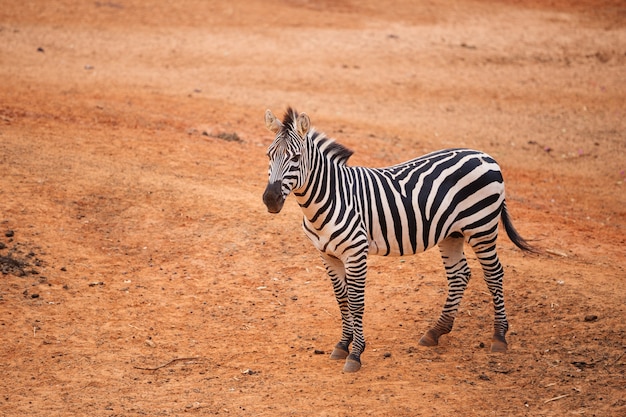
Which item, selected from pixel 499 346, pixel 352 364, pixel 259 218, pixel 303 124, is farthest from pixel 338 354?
pixel 259 218

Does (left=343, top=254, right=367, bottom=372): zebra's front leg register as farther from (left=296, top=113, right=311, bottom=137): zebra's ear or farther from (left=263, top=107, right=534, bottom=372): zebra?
(left=296, top=113, right=311, bottom=137): zebra's ear

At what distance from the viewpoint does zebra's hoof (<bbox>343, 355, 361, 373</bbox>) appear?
704 centimetres

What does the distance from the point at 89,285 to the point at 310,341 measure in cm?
289

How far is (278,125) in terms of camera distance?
22.5 ft

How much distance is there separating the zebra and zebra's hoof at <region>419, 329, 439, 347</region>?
0.01m

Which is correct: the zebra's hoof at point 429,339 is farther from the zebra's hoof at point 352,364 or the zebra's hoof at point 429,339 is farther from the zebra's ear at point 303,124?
the zebra's ear at point 303,124

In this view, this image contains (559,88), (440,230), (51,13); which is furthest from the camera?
(51,13)

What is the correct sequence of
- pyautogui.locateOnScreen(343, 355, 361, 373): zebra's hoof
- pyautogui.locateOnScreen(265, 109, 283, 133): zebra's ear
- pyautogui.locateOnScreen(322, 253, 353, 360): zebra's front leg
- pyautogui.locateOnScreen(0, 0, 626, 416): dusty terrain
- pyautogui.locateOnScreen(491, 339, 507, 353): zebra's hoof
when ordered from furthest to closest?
1. pyautogui.locateOnScreen(491, 339, 507, 353): zebra's hoof
2. pyautogui.locateOnScreen(322, 253, 353, 360): zebra's front leg
3. pyautogui.locateOnScreen(343, 355, 361, 373): zebra's hoof
4. pyautogui.locateOnScreen(0, 0, 626, 416): dusty terrain
5. pyautogui.locateOnScreen(265, 109, 283, 133): zebra's ear

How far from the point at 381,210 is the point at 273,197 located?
1336 millimetres

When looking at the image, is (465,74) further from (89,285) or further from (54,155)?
(89,285)

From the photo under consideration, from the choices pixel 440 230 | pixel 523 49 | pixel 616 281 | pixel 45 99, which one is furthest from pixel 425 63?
pixel 440 230

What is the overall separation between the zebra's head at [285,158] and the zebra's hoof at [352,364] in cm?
172

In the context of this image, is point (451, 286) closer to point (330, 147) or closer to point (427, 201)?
point (427, 201)

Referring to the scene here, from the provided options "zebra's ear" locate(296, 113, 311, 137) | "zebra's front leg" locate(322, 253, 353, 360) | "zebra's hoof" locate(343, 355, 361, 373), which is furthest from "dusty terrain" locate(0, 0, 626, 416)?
"zebra's ear" locate(296, 113, 311, 137)
